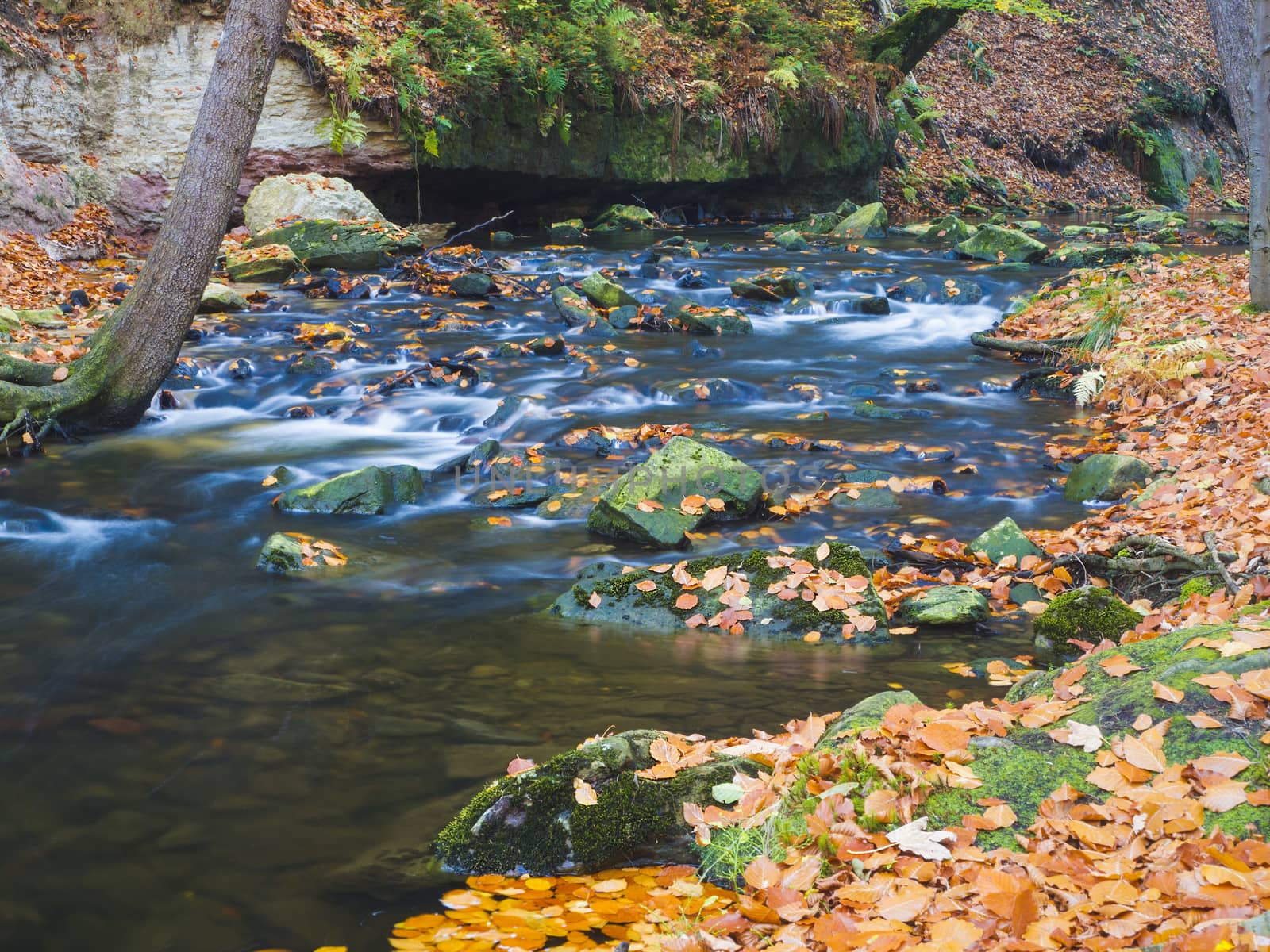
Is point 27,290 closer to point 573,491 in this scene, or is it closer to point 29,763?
point 573,491

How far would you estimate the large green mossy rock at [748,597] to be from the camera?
5.07 m

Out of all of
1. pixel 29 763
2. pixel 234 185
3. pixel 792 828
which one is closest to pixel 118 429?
pixel 234 185

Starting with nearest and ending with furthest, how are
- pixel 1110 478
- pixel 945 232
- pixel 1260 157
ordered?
pixel 1110 478, pixel 1260 157, pixel 945 232

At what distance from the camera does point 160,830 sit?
11.2ft

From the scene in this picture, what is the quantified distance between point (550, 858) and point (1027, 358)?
9767 mm

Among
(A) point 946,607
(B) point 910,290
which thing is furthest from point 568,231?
(A) point 946,607

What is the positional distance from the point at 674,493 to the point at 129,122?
12.9 meters

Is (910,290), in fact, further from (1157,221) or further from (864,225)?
(1157,221)

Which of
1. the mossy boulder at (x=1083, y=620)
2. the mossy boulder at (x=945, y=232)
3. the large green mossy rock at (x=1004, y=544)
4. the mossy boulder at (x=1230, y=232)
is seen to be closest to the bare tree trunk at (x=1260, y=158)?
the large green mossy rock at (x=1004, y=544)

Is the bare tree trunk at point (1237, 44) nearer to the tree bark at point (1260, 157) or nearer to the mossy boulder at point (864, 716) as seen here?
the tree bark at point (1260, 157)

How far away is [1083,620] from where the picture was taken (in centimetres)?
467

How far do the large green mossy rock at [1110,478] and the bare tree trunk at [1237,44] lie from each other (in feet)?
17.5

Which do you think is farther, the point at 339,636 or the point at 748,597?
the point at 748,597

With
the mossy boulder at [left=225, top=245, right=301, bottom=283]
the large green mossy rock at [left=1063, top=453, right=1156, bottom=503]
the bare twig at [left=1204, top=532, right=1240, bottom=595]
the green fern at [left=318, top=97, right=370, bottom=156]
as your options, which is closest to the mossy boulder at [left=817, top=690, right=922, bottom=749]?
the bare twig at [left=1204, top=532, right=1240, bottom=595]
